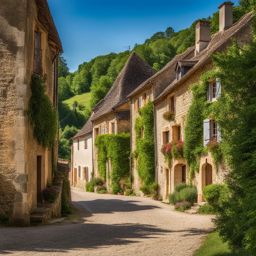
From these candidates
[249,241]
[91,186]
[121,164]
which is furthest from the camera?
[91,186]

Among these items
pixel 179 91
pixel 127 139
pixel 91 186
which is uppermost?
pixel 179 91

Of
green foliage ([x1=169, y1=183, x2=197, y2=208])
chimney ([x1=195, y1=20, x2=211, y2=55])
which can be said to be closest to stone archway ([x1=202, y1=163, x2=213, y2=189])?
green foliage ([x1=169, y1=183, x2=197, y2=208])

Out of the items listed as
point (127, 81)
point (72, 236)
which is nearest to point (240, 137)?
point (72, 236)

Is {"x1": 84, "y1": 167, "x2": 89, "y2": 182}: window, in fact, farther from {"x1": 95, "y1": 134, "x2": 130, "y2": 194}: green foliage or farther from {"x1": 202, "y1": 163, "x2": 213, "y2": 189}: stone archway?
{"x1": 202, "y1": 163, "x2": 213, "y2": 189}: stone archway

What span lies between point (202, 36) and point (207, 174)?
1093 centimetres

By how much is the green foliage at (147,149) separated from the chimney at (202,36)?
502 centimetres

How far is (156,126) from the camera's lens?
95.8 ft

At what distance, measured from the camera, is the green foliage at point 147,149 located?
29719 mm

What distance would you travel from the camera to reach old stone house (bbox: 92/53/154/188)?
3656 centimetres

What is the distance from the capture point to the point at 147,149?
29.9 m

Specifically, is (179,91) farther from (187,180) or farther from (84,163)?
(84,163)

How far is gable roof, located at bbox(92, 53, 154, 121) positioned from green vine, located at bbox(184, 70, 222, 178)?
49.2 feet

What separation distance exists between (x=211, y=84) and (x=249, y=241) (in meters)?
14.7

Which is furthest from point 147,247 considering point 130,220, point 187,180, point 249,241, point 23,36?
point 187,180
